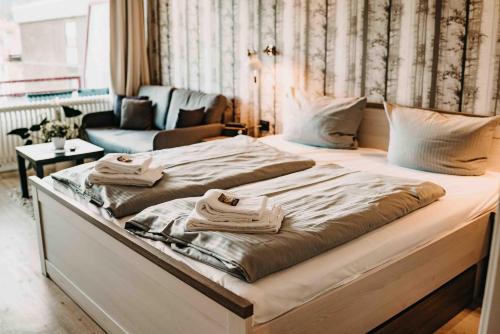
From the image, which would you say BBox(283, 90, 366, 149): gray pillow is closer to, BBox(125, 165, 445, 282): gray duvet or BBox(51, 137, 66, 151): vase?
BBox(125, 165, 445, 282): gray duvet

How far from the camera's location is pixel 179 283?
6.15 feet

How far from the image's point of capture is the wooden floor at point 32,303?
2.54m

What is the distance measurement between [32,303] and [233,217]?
142 cm

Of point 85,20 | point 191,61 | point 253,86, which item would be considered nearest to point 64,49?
point 85,20

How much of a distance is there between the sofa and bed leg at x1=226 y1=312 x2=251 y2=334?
272cm

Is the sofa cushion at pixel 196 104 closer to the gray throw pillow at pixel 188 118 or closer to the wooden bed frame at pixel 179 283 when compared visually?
the gray throw pillow at pixel 188 118

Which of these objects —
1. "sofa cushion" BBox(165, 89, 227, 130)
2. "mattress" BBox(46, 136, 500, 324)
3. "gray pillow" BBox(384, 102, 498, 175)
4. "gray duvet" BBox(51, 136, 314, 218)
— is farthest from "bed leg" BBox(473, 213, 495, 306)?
"sofa cushion" BBox(165, 89, 227, 130)

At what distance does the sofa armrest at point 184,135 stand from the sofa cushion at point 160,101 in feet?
2.80

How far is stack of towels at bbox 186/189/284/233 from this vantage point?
2.00 meters

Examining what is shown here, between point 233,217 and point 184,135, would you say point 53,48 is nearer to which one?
point 184,135

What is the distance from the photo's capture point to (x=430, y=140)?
307 centimetres

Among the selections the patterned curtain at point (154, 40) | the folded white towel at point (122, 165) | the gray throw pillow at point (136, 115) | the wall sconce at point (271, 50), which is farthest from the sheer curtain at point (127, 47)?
the folded white towel at point (122, 165)

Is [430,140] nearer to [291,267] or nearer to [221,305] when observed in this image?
[291,267]

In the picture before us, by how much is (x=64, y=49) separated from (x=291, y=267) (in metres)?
6.39
